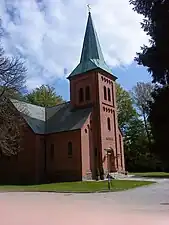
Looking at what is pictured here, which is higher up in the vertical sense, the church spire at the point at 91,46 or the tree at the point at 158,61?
the church spire at the point at 91,46

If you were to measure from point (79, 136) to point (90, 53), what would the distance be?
11613mm

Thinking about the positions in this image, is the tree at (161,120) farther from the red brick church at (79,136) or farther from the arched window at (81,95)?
the arched window at (81,95)

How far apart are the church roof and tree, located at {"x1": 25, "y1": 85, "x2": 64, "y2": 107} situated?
1408cm

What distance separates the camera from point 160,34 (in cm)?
910

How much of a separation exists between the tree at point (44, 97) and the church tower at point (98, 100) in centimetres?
1820

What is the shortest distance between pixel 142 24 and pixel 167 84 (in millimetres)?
2445

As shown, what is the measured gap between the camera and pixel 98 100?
113 feet

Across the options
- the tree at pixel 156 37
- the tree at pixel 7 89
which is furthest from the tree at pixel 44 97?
the tree at pixel 156 37

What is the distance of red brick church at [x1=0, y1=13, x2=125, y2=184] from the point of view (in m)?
32.2

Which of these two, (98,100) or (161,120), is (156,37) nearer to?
(161,120)

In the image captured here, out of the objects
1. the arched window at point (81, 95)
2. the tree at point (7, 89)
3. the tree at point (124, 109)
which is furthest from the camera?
the tree at point (124, 109)

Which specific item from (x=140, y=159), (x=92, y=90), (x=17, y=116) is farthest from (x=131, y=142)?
(x=17, y=116)

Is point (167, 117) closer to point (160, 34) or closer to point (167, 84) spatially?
point (167, 84)

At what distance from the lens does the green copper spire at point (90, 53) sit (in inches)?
1441
